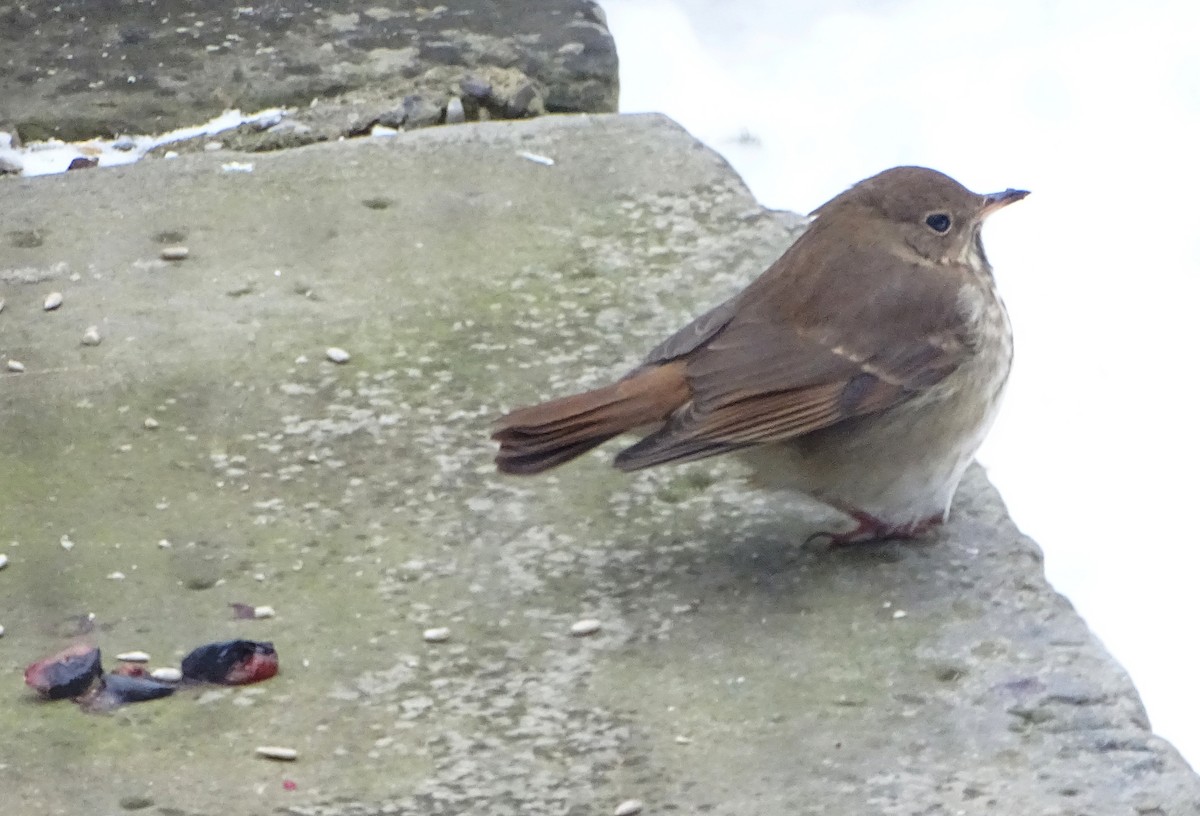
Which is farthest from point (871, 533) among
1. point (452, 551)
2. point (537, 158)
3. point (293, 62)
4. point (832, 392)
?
point (293, 62)

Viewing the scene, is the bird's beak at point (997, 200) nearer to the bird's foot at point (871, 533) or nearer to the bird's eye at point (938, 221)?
the bird's eye at point (938, 221)

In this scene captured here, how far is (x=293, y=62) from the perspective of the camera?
5238mm

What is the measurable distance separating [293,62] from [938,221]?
223 cm

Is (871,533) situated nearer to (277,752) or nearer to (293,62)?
(277,752)

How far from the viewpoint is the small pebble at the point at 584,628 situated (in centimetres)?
307

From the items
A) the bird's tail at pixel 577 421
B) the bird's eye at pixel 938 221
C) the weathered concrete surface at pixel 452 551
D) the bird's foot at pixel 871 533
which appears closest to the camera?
the weathered concrete surface at pixel 452 551

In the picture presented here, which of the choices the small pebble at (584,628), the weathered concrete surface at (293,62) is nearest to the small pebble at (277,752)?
the small pebble at (584,628)

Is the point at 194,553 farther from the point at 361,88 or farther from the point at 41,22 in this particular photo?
the point at 41,22

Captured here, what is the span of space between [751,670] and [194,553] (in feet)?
3.10

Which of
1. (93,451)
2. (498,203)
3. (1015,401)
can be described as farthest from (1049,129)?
(93,451)

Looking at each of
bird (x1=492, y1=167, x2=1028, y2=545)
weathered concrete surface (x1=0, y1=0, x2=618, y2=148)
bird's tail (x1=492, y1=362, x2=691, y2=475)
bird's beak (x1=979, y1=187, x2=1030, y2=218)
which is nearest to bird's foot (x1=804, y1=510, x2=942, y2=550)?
bird (x1=492, y1=167, x2=1028, y2=545)

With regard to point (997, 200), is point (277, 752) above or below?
below

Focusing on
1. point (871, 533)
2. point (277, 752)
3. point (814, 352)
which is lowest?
point (277, 752)

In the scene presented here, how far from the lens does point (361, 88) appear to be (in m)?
5.12
